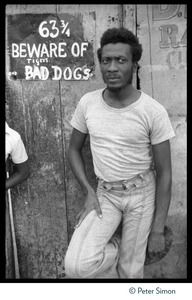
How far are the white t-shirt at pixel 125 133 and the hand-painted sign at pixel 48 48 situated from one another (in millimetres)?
392

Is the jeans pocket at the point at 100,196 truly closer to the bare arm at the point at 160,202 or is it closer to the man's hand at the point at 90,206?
the man's hand at the point at 90,206

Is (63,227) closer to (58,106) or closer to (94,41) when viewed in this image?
(58,106)

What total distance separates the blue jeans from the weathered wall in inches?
18.4

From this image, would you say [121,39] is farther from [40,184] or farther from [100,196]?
[40,184]

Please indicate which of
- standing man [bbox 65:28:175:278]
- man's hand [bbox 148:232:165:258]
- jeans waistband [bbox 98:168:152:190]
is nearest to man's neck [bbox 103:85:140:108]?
standing man [bbox 65:28:175:278]

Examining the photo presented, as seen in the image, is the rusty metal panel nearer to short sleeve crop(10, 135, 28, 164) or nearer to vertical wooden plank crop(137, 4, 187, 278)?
vertical wooden plank crop(137, 4, 187, 278)

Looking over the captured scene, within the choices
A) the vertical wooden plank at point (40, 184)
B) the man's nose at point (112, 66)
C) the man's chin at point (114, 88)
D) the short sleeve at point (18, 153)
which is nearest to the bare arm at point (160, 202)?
the man's chin at point (114, 88)

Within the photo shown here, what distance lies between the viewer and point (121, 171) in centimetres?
265

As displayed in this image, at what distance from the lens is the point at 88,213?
2717mm

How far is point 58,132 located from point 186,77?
1.09 metres

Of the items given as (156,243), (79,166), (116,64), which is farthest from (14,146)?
(156,243)

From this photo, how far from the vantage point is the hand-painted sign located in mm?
2891

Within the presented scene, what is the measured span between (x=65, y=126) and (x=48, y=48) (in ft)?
2.02
